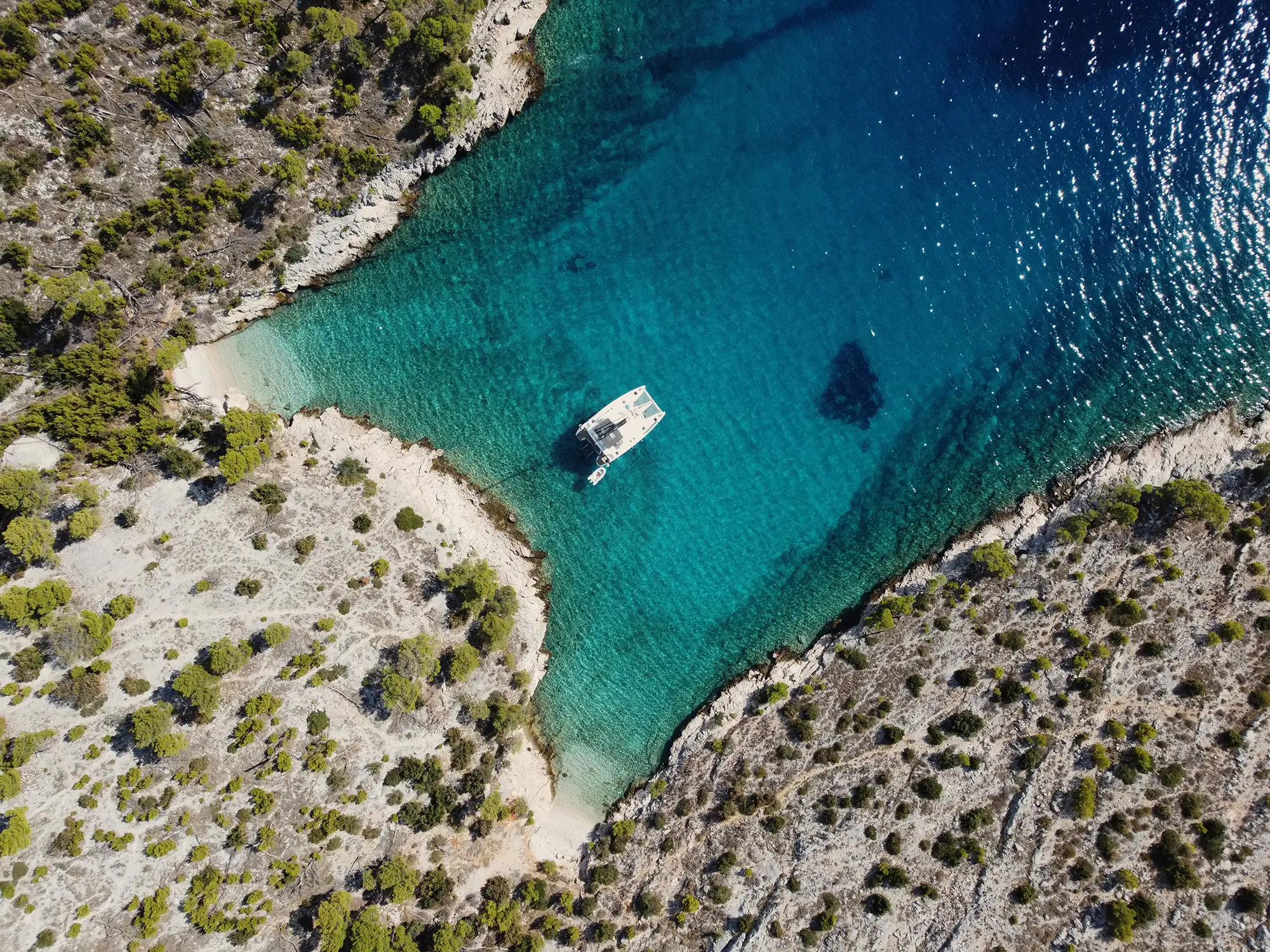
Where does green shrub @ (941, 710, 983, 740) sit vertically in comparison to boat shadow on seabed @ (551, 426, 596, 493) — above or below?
below

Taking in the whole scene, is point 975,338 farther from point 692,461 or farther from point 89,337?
point 89,337

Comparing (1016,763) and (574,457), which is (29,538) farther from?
(1016,763)

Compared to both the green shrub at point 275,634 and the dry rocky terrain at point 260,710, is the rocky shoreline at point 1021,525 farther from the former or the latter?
the green shrub at point 275,634

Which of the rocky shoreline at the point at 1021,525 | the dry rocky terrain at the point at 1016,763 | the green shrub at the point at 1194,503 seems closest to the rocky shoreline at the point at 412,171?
the rocky shoreline at the point at 1021,525

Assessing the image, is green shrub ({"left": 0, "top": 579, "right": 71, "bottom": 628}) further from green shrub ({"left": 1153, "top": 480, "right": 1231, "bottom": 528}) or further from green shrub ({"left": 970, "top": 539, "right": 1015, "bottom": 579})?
green shrub ({"left": 1153, "top": 480, "right": 1231, "bottom": 528})

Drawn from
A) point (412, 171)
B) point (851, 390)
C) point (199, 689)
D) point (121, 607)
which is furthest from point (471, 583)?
point (851, 390)

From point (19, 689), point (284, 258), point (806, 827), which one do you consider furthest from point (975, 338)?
point (19, 689)

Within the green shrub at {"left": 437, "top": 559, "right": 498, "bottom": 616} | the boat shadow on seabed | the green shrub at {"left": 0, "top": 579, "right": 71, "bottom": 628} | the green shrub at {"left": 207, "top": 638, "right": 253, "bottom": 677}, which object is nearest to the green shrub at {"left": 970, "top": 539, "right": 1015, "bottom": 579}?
the boat shadow on seabed
